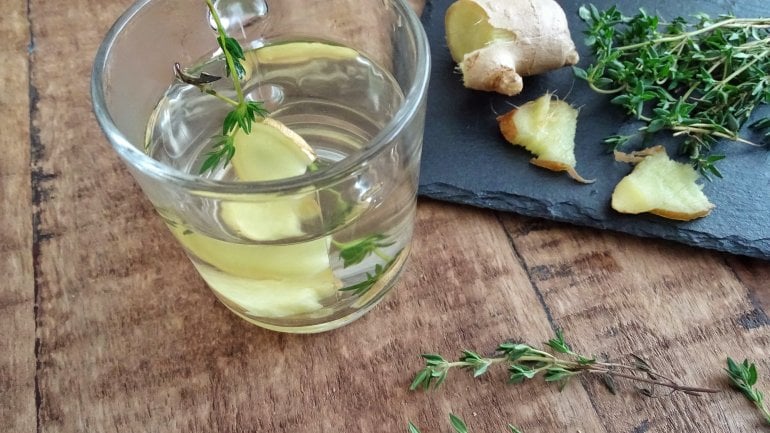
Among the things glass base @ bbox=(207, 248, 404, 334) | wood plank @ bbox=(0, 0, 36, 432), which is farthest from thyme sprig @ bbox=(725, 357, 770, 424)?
wood plank @ bbox=(0, 0, 36, 432)

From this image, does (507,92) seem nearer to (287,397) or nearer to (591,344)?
(591,344)

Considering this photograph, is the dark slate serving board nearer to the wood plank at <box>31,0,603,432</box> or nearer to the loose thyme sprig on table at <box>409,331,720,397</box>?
the wood plank at <box>31,0,603,432</box>

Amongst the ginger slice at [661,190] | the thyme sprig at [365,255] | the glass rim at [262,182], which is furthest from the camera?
the ginger slice at [661,190]

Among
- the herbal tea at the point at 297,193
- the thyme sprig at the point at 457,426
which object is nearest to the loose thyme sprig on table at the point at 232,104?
the herbal tea at the point at 297,193

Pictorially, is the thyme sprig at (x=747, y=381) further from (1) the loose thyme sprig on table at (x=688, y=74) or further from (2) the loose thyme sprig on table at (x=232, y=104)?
(2) the loose thyme sprig on table at (x=232, y=104)

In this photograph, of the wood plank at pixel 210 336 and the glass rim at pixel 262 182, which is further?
the wood plank at pixel 210 336

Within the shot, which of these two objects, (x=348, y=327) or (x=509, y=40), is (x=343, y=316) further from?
(x=509, y=40)

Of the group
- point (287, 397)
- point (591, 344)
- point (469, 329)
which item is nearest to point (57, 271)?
point (287, 397)

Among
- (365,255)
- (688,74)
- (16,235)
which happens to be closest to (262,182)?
(365,255)

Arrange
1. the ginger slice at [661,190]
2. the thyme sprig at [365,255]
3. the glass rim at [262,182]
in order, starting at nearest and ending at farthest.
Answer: the glass rim at [262,182] → the thyme sprig at [365,255] → the ginger slice at [661,190]
